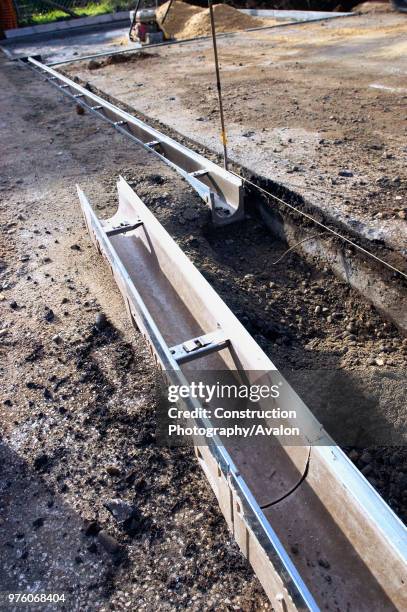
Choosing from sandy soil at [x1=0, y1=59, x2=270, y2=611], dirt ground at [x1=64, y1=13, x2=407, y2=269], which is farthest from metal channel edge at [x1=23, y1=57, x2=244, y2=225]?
sandy soil at [x1=0, y1=59, x2=270, y2=611]

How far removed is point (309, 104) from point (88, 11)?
19875 millimetres

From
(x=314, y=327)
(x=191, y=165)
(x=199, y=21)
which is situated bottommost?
(x=314, y=327)

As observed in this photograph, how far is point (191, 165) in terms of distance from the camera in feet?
20.3

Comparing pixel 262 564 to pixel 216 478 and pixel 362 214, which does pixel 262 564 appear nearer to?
pixel 216 478

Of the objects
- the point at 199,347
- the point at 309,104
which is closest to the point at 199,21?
the point at 309,104

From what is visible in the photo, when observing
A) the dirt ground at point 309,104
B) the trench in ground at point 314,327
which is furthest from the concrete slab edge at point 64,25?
the trench in ground at point 314,327

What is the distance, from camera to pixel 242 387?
327cm

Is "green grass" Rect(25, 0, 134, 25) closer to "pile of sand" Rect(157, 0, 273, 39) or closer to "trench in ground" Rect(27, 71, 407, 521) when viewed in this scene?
"pile of sand" Rect(157, 0, 273, 39)

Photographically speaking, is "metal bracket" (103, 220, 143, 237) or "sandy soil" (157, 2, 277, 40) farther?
"sandy soil" (157, 2, 277, 40)

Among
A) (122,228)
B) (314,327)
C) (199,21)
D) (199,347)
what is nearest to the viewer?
(199,347)

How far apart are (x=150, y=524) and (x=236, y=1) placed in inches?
870

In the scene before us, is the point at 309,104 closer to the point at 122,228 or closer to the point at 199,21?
the point at 122,228

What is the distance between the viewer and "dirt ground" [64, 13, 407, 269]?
4.98 m

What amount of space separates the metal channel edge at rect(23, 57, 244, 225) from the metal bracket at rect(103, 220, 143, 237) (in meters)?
0.84
